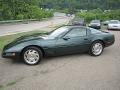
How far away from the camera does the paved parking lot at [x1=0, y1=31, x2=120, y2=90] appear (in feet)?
16.2

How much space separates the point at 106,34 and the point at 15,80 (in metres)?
4.53

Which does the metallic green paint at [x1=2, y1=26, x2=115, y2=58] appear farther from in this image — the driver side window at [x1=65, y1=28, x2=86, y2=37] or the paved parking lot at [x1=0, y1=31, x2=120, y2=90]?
the paved parking lot at [x1=0, y1=31, x2=120, y2=90]

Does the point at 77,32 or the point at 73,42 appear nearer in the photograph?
the point at 73,42

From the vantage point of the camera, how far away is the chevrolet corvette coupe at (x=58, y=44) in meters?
6.62

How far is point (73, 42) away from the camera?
7.34m

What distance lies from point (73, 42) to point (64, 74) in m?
1.90

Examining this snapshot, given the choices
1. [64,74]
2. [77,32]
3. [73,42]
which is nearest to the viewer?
[64,74]

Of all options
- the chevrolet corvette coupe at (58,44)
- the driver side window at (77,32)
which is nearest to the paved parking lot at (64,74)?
the chevrolet corvette coupe at (58,44)

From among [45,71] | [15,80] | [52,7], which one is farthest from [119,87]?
[52,7]

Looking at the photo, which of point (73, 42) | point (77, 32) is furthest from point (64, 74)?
point (77, 32)

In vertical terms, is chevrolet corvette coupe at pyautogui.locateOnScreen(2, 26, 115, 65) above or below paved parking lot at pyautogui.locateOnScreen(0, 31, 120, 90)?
above

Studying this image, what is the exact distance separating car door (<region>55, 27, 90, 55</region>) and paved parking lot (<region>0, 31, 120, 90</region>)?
13.2 inches

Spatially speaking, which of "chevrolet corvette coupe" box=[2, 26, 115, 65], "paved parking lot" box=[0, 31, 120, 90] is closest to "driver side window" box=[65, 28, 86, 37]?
"chevrolet corvette coupe" box=[2, 26, 115, 65]

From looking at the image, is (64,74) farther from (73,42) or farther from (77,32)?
(77,32)
